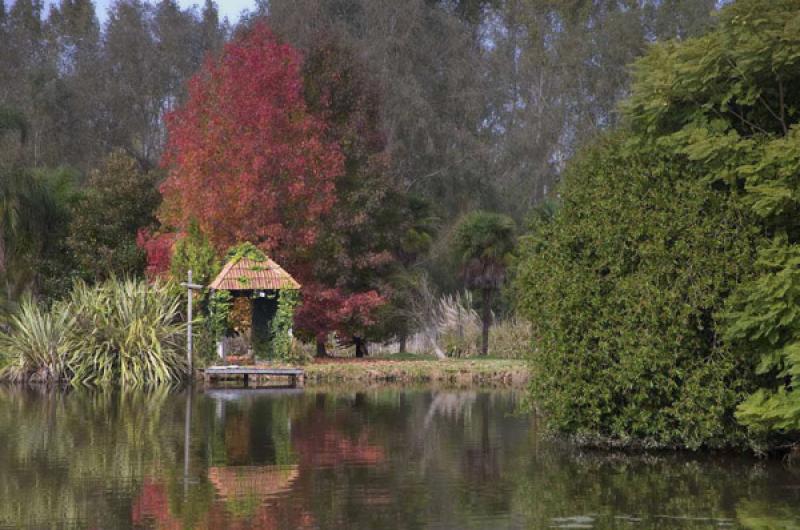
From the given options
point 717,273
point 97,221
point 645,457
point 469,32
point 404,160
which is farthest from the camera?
point 469,32

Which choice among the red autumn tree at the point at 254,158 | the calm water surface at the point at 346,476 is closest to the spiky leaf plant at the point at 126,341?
the red autumn tree at the point at 254,158

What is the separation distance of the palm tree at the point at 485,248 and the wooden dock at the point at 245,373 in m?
7.68

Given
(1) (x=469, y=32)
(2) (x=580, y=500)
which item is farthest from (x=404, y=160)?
(2) (x=580, y=500)

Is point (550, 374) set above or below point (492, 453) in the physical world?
above

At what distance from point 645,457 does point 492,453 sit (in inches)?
83.1

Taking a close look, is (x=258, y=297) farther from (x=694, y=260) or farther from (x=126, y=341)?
(x=694, y=260)

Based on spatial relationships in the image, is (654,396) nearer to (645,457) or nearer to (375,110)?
(645,457)

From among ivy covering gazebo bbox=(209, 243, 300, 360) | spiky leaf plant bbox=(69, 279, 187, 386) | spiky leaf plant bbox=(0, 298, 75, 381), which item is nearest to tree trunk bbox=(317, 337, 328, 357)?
ivy covering gazebo bbox=(209, 243, 300, 360)

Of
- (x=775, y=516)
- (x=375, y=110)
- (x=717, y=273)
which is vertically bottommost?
(x=775, y=516)

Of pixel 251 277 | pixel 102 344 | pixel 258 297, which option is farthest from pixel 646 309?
pixel 258 297

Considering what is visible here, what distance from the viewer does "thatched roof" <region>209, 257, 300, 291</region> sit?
3234 cm

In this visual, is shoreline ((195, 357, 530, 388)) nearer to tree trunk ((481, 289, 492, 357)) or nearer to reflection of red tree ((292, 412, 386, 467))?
tree trunk ((481, 289, 492, 357))

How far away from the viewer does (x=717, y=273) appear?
613 inches

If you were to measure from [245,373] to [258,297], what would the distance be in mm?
3965
